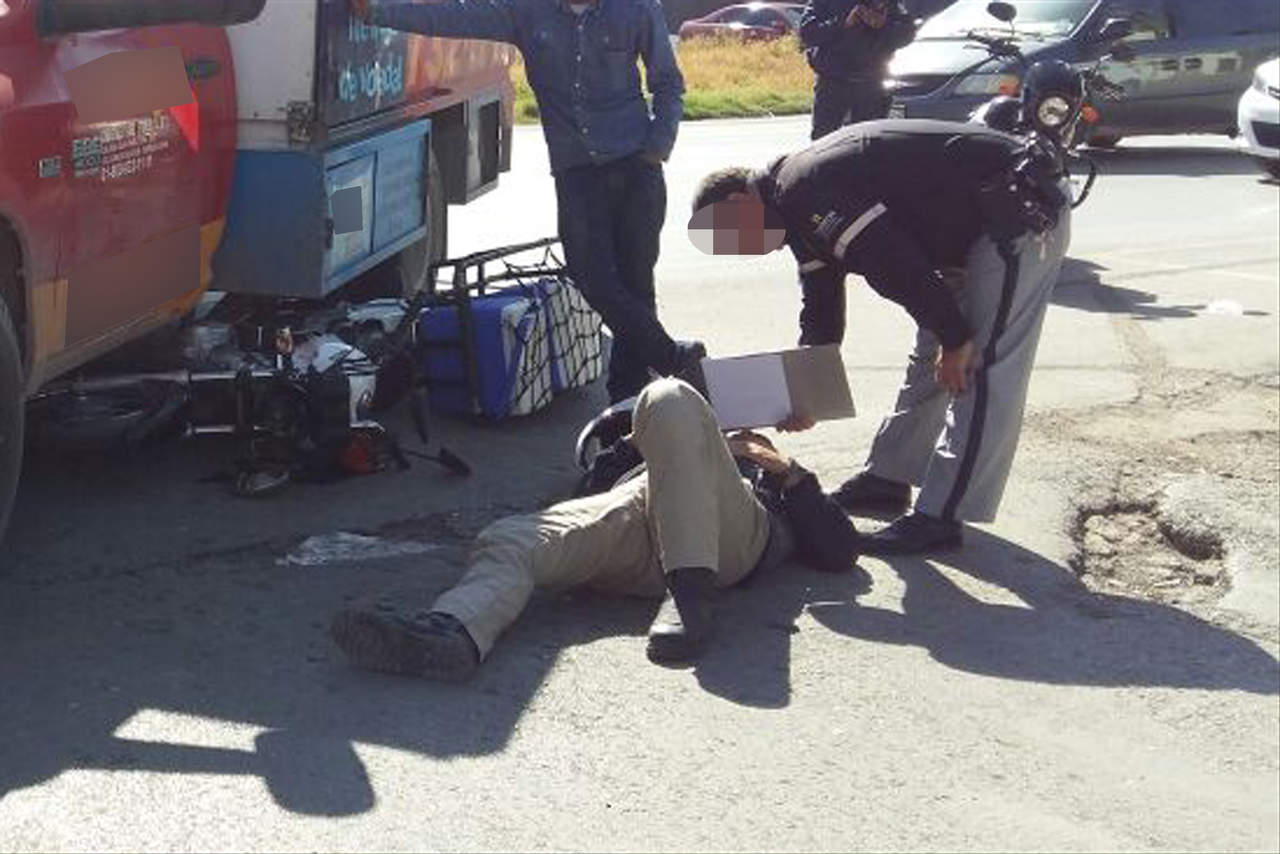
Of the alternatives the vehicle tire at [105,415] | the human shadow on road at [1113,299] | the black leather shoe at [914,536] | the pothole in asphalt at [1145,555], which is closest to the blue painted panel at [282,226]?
the vehicle tire at [105,415]

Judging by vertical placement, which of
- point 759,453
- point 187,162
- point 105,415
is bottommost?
point 105,415

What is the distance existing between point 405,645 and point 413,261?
4.00 meters

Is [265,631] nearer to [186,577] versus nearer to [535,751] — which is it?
[186,577]

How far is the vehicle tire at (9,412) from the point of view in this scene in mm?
4742

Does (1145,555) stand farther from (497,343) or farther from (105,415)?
(105,415)

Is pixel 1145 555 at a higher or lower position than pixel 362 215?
lower

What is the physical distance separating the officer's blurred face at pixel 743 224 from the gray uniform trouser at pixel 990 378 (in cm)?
55

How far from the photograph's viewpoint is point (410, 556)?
546 cm

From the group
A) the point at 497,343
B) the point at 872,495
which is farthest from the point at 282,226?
the point at 872,495

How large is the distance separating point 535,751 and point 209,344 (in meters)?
2.68

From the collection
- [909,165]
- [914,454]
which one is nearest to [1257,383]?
[914,454]

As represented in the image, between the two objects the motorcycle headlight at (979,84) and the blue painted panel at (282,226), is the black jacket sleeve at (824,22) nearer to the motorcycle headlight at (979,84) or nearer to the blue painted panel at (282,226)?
the blue painted panel at (282,226)

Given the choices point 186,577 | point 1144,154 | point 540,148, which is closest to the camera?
point 186,577

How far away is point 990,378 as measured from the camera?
5.48 m
